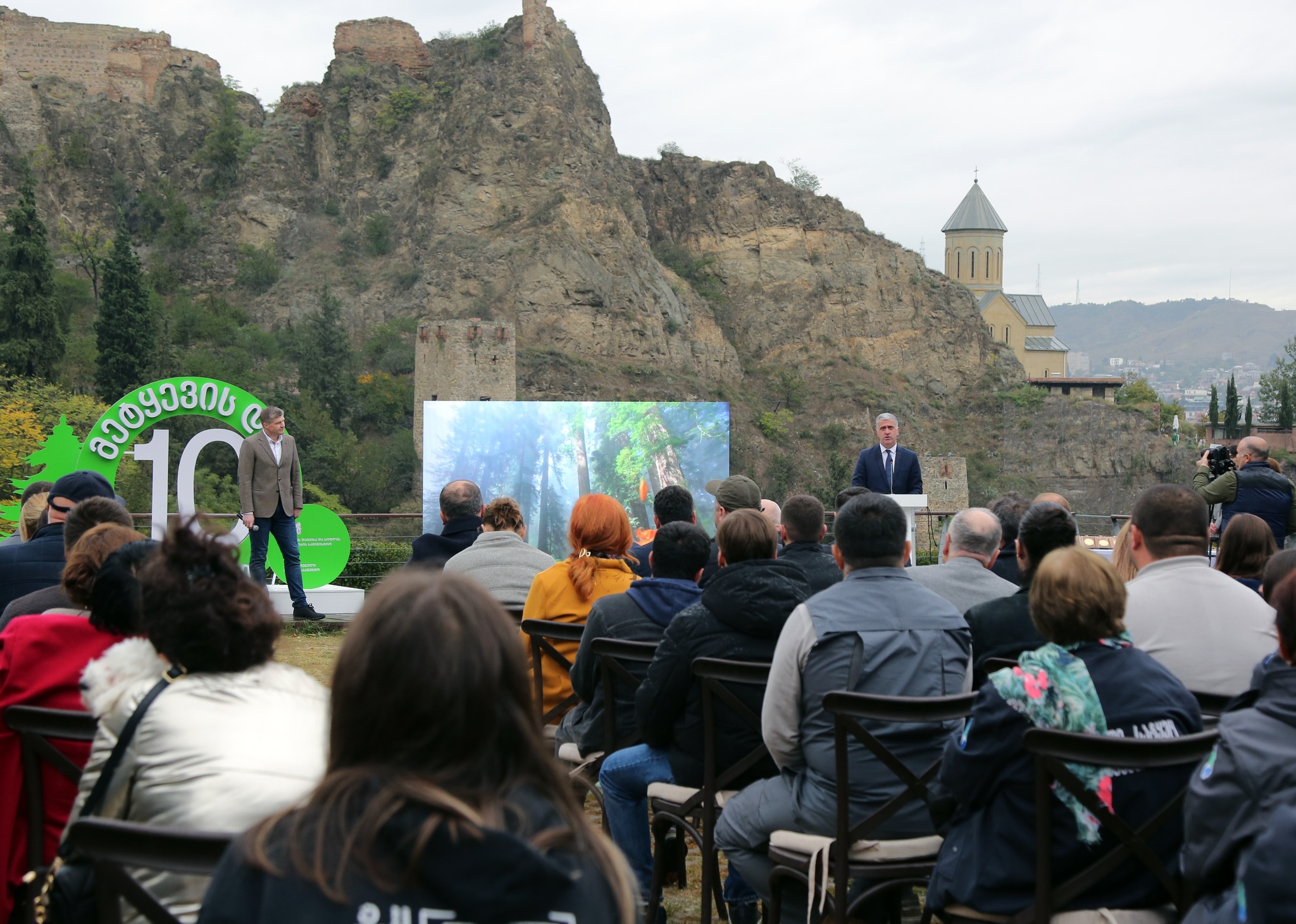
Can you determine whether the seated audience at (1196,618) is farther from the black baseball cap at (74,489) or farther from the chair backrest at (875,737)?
the black baseball cap at (74,489)

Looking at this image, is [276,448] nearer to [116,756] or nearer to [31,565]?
[31,565]

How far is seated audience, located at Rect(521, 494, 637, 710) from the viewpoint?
4297 mm

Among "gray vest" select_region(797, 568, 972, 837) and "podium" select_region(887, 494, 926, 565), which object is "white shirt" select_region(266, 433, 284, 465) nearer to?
"podium" select_region(887, 494, 926, 565)

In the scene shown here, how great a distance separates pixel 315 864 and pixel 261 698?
77 cm

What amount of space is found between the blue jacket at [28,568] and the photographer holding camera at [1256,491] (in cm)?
639

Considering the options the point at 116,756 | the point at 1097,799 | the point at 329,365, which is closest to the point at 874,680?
the point at 1097,799

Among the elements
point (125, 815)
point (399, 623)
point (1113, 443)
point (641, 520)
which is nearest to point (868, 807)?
point (125, 815)

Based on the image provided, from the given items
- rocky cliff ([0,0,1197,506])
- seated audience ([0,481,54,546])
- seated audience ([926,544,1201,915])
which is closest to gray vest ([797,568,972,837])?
seated audience ([926,544,1201,915])

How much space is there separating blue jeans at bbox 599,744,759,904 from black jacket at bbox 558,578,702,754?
122 millimetres

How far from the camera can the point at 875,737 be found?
116 inches

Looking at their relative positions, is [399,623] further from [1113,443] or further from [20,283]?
[1113,443]

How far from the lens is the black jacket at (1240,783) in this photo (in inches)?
74.6

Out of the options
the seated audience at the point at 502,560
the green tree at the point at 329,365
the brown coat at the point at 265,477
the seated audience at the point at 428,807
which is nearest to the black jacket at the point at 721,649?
the seated audience at the point at 502,560

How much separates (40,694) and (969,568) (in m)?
2.98
